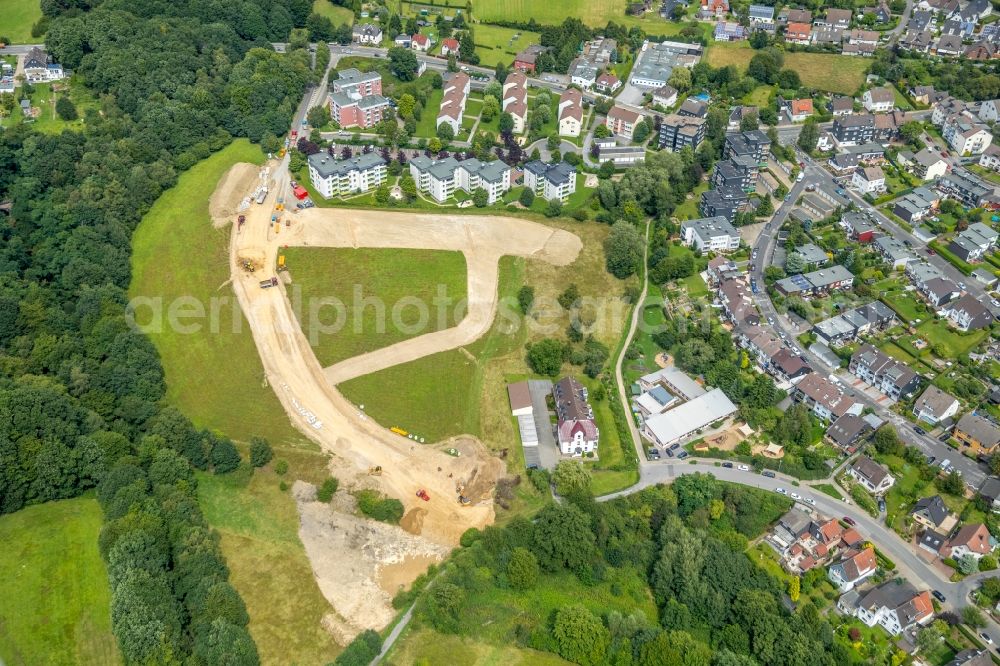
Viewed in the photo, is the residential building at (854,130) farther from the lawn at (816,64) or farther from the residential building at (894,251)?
the residential building at (894,251)

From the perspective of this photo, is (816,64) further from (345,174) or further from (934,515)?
(934,515)

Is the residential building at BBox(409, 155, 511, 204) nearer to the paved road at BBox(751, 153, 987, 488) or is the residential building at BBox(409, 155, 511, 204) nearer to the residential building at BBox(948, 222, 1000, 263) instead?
the paved road at BBox(751, 153, 987, 488)

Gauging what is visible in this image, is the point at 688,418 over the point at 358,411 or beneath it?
over

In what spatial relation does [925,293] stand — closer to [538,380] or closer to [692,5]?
[538,380]

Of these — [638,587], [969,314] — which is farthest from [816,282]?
[638,587]

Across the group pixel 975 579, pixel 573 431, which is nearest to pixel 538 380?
pixel 573 431

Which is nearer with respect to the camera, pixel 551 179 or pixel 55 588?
pixel 55 588

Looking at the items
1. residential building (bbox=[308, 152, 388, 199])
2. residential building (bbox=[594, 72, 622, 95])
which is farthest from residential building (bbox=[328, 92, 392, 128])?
residential building (bbox=[594, 72, 622, 95])

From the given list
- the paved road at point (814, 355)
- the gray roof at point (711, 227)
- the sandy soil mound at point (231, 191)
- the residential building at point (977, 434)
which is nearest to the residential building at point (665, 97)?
the paved road at point (814, 355)
